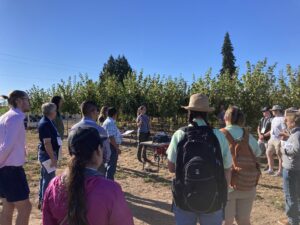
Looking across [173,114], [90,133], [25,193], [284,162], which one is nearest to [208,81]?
[173,114]

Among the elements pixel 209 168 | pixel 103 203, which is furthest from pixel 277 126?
pixel 103 203

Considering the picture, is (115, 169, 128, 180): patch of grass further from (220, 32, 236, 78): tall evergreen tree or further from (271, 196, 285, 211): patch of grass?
(220, 32, 236, 78): tall evergreen tree

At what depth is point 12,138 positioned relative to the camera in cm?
375

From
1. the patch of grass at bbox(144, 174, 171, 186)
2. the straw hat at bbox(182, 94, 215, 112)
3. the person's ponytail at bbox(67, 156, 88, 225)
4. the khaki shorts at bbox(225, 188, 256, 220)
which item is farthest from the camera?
the patch of grass at bbox(144, 174, 171, 186)

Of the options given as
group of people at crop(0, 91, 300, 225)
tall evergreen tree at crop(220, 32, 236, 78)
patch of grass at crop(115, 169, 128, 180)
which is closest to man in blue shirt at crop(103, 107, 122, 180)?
group of people at crop(0, 91, 300, 225)

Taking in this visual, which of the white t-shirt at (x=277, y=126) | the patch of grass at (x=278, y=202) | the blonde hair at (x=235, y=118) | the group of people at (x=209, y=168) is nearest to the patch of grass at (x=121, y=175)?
the patch of grass at (x=278, y=202)

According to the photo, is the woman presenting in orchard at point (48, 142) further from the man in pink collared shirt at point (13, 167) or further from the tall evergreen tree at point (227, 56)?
the tall evergreen tree at point (227, 56)

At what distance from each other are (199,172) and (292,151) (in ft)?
7.38

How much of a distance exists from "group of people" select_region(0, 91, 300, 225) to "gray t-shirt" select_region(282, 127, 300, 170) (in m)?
0.01

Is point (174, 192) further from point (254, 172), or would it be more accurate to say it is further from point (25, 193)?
point (25, 193)

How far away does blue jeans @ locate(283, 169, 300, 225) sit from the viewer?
186 inches

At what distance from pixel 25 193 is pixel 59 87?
2338 centimetres

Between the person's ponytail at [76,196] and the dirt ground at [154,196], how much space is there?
12.8 feet

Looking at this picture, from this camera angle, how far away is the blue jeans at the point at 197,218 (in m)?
3.04
